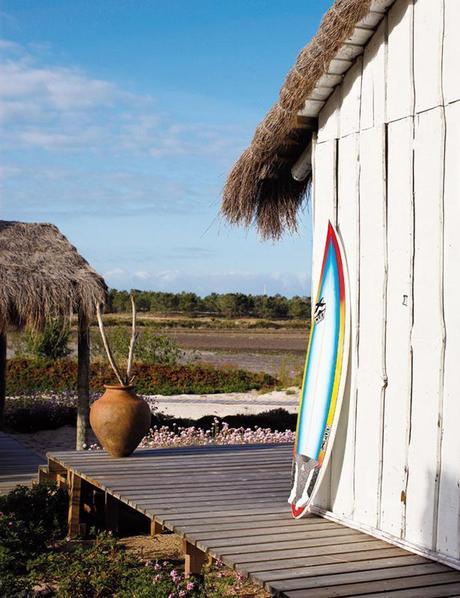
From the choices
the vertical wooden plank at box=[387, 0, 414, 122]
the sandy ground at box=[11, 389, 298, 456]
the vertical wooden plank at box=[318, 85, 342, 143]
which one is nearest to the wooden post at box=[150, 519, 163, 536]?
the vertical wooden plank at box=[318, 85, 342, 143]

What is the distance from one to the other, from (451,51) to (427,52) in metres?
0.20

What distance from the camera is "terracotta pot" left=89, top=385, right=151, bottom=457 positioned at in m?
7.67

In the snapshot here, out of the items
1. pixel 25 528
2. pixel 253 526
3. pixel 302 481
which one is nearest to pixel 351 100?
pixel 302 481

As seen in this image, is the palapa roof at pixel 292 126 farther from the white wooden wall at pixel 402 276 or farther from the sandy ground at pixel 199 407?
the sandy ground at pixel 199 407

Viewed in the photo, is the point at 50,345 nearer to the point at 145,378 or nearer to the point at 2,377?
the point at 145,378

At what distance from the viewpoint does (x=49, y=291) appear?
10227 millimetres

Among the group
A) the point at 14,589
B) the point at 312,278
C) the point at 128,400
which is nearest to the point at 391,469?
the point at 312,278

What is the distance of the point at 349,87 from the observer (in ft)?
17.6

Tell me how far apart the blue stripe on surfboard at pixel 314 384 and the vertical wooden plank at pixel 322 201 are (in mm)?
156

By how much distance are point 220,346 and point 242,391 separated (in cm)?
2156

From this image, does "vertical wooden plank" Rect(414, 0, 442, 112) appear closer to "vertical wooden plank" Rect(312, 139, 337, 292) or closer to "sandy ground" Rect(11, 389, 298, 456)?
"vertical wooden plank" Rect(312, 139, 337, 292)

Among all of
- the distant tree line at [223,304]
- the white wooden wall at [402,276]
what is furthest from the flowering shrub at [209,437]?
the distant tree line at [223,304]

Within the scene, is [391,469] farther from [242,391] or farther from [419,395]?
[242,391]

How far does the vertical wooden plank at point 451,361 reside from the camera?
431 centimetres
